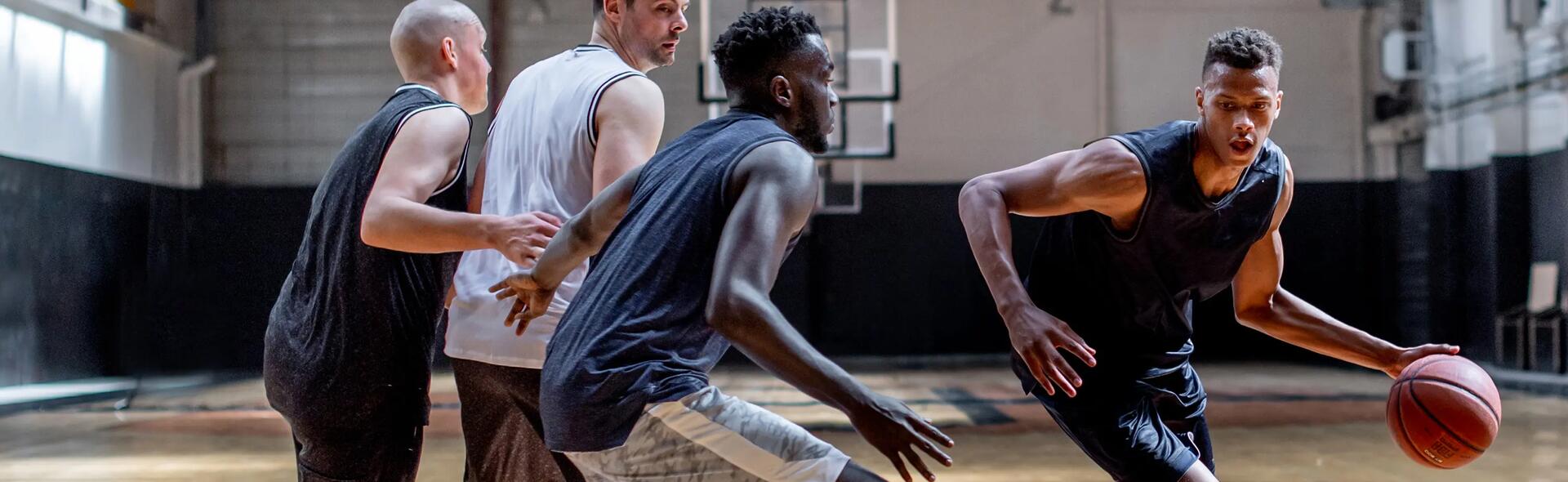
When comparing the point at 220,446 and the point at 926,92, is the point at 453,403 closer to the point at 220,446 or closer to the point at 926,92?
the point at 220,446

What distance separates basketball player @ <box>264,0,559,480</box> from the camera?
2244mm

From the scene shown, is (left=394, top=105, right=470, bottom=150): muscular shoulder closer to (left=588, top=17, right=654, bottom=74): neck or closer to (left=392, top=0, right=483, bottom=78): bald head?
(left=392, top=0, right=483, bottom=78): bald head

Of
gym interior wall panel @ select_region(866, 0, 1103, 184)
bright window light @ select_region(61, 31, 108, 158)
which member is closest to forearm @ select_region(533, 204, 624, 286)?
bright window light @ select_region(61, 31, 108, 158)

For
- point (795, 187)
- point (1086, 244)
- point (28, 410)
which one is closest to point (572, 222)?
point (795, 187)

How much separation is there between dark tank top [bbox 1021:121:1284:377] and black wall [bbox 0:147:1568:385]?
8.58 m

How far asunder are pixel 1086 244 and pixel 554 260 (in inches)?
51.6

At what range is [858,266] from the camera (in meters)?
13.2

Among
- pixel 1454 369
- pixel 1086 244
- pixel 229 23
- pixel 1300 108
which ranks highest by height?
pixel 229 23

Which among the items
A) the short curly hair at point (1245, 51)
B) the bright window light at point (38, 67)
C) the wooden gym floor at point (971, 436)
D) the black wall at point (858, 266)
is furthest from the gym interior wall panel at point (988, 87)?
the short curly hair at point (1245, 51)

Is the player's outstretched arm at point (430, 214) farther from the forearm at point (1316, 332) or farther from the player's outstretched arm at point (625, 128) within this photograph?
the forearm at point (1316, 332)

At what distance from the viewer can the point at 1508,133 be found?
1120 centimetres

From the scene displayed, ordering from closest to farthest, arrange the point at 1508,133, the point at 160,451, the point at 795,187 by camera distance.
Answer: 1. the point at 795,187
2. the point at 160,451
3. the point at 1508,133

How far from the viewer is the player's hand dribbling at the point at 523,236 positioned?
1.97 m

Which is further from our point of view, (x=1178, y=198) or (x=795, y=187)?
(x=1178, y=198)
